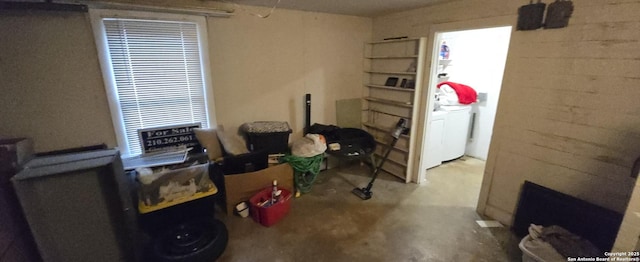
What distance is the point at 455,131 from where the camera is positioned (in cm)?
363

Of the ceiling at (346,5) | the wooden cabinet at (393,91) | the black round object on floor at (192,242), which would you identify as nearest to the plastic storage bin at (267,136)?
the black round object on floor at (192,242)

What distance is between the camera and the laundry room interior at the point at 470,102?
3.47 meters

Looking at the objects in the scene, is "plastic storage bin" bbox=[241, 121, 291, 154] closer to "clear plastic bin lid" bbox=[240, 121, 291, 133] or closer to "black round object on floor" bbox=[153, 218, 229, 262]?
"clear plastic bin lid" bbox=[240, 121, 291, 133]

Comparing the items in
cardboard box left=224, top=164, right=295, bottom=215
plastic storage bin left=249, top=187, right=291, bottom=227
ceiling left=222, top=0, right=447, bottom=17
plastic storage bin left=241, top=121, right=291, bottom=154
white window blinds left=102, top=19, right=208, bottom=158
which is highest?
ceiling left=222, top=0, right=447, bottom=17

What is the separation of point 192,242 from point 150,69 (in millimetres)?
1537

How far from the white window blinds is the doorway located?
2799 mm

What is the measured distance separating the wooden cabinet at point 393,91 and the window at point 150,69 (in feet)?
7.00

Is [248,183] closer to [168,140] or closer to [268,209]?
[268,209]

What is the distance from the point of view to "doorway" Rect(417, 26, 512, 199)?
343 centimetres

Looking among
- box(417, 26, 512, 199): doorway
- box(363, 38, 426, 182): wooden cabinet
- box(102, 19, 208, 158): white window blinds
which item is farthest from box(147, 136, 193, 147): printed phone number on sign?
box(417, 26, 512, 199): doorway

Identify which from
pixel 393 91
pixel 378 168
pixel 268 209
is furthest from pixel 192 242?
pixel 393 91

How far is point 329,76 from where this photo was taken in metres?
A: 3.29

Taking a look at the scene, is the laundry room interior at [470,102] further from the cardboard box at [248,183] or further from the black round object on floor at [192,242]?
the black round object on floor at [192,242]

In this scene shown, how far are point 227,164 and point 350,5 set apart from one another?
80.2 inches
